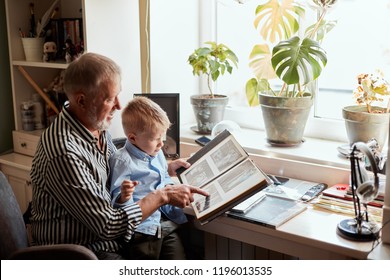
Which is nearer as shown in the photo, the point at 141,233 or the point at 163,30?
the point at 141,233

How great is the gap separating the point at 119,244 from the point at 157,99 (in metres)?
0.75

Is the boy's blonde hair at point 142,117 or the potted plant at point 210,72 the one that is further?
the potted plant at point 210,72

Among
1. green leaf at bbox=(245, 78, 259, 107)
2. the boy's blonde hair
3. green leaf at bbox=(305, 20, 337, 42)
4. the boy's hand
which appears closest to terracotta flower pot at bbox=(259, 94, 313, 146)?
green leaf at bbox=(245, 78, 259, 107)

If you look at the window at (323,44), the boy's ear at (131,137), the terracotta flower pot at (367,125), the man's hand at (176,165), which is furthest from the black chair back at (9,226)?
the terracotta flower pot at (367,125)

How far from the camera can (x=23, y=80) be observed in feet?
8.65

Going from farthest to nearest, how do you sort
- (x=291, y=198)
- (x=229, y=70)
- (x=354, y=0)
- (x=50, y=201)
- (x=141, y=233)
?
(x=229, y=70) → (x=354, y=0) → (x=291, y=198) → (x=141, y=233) → (x=50, y=201)

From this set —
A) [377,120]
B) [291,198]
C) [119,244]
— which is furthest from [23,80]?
[377,120]

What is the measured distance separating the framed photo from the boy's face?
0.44m

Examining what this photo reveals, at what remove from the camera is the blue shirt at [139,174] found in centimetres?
171

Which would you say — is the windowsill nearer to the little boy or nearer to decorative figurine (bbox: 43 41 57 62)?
the little boy

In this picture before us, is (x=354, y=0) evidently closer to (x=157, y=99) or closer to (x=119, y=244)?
(x=157, y=99)

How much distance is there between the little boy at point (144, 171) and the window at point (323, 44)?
723 millimetres

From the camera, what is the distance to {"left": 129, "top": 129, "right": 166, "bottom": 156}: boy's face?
174 cm

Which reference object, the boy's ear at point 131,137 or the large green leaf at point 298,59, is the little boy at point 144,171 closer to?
the boy's ear at point 131,137
